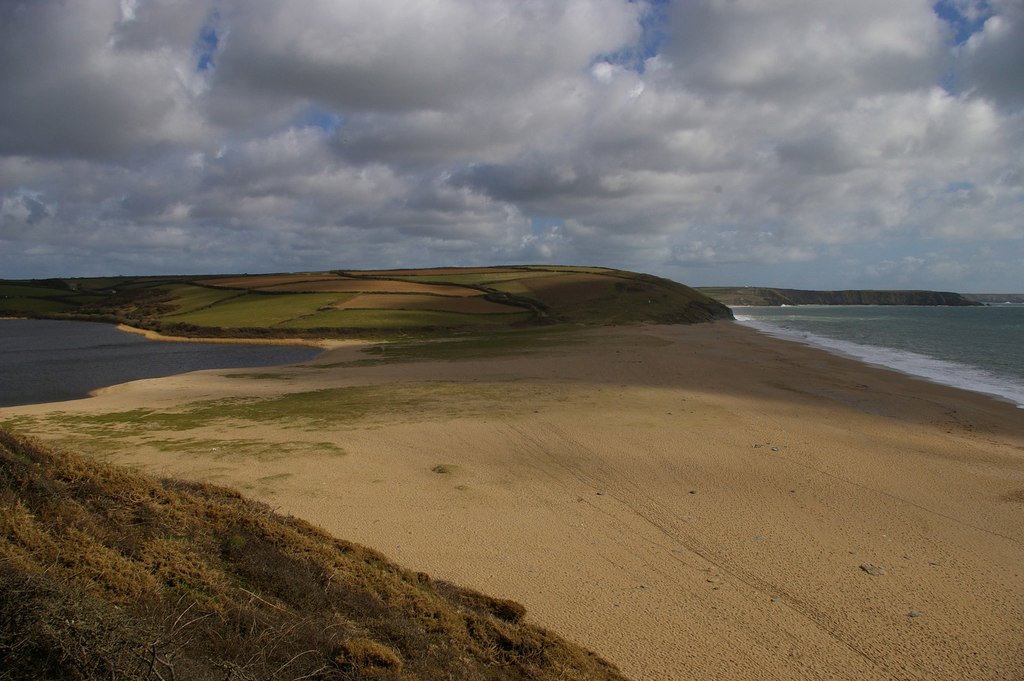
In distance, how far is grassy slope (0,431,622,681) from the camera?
3.75 m

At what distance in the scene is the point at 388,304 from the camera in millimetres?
66188

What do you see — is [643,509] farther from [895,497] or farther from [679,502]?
[895,497]

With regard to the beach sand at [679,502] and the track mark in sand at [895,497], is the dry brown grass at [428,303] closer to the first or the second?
the beach sand at [679,502]

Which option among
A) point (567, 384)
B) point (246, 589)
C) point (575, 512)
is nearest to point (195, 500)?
point (246, 589)

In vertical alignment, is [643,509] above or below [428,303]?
below

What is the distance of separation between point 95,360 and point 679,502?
4297cm

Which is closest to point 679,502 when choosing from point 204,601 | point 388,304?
point 204,601

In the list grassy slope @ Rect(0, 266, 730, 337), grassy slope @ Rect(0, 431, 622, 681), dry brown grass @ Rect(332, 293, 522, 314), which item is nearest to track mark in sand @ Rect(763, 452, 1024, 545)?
grassy slope @ Rect(0, 431, 622, 681)

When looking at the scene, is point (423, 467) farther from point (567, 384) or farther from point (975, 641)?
point (567, 384)

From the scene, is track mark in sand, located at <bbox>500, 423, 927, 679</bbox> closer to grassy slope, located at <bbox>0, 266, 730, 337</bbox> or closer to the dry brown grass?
grassy slope, located at <bbox>0, 266, 730, 337</bbox>

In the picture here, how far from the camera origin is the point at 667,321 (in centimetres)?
7381

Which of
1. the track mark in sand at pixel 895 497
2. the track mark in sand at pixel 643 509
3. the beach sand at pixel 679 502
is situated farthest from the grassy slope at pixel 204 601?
the track mark in sand at pixel 895 497

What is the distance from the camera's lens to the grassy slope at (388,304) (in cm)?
5912

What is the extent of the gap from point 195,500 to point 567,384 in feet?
63.5
